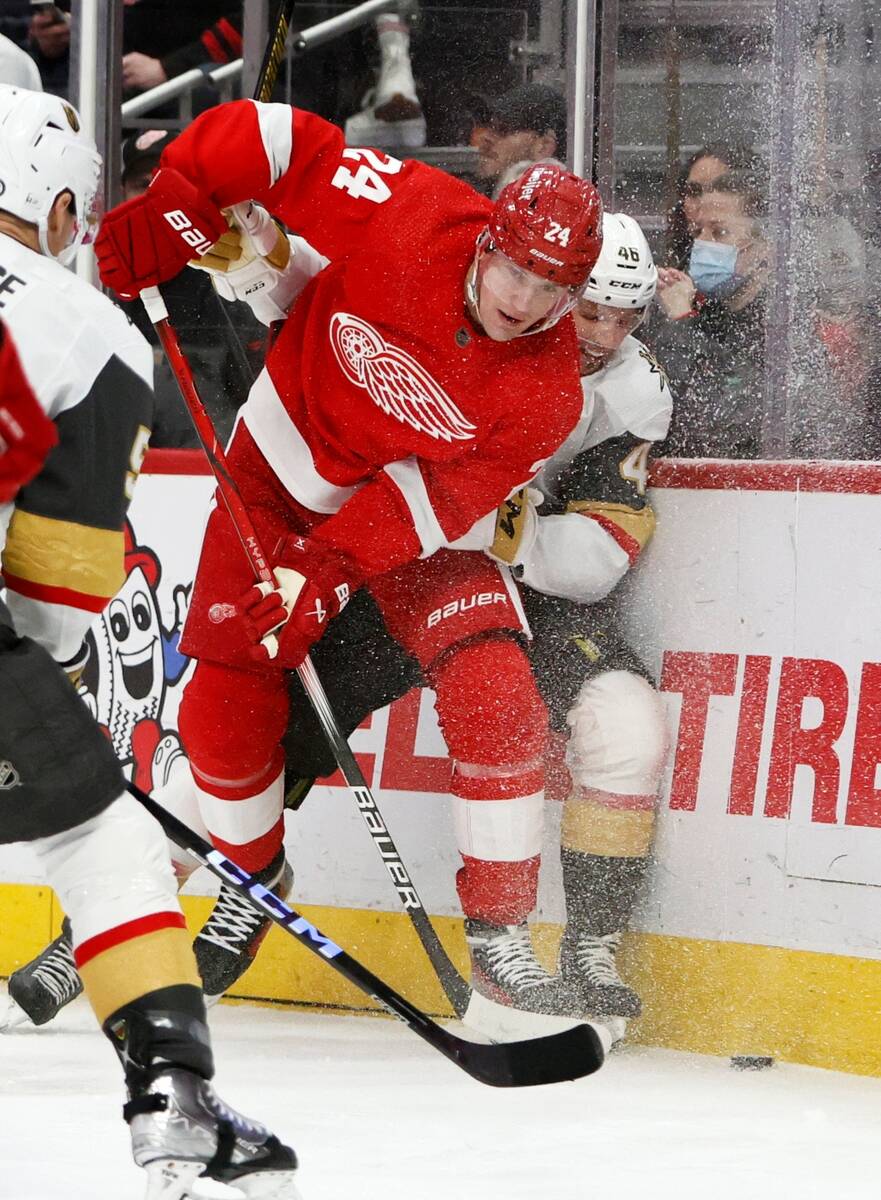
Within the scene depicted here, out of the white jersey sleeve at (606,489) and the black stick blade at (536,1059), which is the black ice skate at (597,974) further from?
the white jersey sleeve at (606,489)

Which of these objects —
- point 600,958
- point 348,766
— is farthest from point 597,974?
point 348,766

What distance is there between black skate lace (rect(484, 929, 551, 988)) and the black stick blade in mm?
254

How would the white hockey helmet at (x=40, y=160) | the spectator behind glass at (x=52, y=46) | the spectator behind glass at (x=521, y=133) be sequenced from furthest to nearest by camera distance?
the spectator behind glass at (x=52, y=46)
the spectator behind glass at (x=521, y=133)
the white hockey helmet at (x=40, y=160)

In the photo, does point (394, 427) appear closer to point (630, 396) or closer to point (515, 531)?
point (515, 531)

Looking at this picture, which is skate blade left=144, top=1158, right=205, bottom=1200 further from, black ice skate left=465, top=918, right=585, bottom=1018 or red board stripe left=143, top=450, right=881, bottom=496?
red board stripe left=143, top=450, right=881, bottom=496

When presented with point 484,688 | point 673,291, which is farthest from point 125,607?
point 673,291

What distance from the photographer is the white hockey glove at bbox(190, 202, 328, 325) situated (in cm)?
273

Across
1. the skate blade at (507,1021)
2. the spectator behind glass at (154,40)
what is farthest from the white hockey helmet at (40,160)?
the spectator behind glass at (154,40)

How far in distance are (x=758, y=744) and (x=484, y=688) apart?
43 cm

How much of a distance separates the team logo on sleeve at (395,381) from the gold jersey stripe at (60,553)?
68 centimetres

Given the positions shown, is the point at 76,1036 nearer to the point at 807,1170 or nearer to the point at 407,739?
the point at 407,739

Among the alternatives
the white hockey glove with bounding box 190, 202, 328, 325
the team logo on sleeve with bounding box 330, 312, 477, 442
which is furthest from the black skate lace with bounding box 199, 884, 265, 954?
the white hockey glove with bounding box 190, 202, 328, 325

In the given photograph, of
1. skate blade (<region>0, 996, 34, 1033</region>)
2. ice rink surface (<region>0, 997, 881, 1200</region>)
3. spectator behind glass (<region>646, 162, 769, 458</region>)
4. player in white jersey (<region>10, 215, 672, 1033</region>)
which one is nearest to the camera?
ice rink surface (<region>0, 997, 881, 1200</region>)

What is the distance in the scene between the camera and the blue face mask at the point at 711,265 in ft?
10.4
